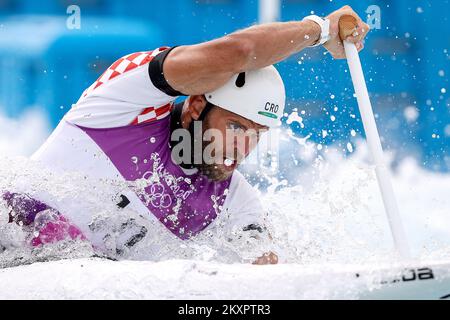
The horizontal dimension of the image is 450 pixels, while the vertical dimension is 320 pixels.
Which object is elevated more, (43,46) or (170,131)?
(43,46)

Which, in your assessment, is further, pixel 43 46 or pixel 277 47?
pixel 43 46

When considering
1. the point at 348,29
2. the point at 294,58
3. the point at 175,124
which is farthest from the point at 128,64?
the point at 294,58

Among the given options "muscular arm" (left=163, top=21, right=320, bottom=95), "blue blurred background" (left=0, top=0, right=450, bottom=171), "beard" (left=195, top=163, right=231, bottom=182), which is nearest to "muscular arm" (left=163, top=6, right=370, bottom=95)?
"muscular arm" (left=163, top=21, right=320, bottom=95)

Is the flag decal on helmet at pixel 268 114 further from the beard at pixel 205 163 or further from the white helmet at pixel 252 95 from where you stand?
the beard at pixel 205 163

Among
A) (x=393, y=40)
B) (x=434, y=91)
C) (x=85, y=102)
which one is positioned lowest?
(x=85, y=102)

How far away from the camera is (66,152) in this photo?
1853 millimetres

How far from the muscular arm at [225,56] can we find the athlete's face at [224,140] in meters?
0.11

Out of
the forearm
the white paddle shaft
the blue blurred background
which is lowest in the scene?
the white paddle shaft

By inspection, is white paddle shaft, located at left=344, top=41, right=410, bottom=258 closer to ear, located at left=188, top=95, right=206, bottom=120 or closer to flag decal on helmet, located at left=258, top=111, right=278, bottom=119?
flag decal on helmet, located at left=258, top=111, right=278, bottom=119

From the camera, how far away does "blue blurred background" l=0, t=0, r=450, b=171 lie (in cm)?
311

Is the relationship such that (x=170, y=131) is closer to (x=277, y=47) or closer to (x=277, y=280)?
(x=277, y=47)

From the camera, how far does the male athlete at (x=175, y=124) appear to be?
176 cm
